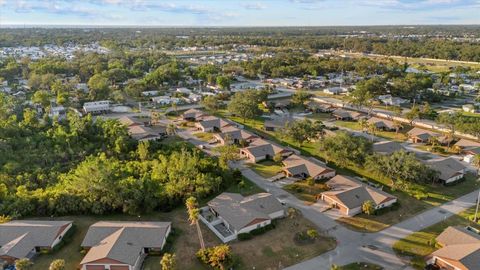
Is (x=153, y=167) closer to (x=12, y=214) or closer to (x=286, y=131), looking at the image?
(x=12, y=214)

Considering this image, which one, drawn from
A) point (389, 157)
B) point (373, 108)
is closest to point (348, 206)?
point (389, 157)

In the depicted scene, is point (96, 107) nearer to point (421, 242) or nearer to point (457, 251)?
point (421, 242)

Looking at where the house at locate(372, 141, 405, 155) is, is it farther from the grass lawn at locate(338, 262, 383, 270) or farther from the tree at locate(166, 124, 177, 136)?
the tree at locate(166, 124, 177, 136)

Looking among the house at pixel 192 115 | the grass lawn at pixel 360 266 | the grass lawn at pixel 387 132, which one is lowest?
the grass lawn at pixel 360 266

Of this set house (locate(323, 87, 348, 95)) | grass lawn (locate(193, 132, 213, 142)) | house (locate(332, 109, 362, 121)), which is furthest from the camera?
house (locate(323, 87, 348, 95))

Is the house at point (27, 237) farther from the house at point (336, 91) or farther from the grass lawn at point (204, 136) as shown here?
the house at point (336, 91)

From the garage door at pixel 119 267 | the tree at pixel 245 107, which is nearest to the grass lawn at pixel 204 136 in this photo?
the tree at pixel 245 107

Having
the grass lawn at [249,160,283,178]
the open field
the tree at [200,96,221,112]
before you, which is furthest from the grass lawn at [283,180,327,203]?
the tree at [200,96,221,112]
